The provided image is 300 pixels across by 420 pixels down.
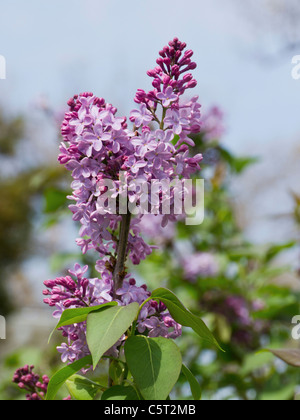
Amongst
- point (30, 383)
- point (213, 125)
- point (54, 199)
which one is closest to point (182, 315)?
point (30, 383)

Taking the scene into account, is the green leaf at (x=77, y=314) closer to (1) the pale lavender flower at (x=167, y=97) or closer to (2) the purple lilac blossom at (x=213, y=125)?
(1) the pale lavender flower at (x=167, y=97)

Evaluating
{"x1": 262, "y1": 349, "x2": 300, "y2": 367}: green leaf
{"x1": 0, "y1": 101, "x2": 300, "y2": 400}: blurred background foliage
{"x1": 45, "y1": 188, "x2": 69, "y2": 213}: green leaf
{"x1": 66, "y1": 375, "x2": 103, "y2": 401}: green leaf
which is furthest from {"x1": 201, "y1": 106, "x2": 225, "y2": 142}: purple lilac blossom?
{"x1": 66, "y1": 375, "x2": 103, "y2": 401}: green leaf

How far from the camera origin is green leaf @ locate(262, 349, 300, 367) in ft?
2.43

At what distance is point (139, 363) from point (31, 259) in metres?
14.0

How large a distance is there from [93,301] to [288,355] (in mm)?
291

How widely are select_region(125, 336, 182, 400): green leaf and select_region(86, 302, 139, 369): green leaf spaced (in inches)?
1.6

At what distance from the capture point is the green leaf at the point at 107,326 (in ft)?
1.82

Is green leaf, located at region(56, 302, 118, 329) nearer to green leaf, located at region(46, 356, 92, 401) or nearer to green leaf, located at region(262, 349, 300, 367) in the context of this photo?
green leaf, located at region(46, 356, 92, 401)

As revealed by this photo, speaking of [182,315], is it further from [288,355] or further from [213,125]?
[213,125]

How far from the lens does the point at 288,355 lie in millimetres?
764

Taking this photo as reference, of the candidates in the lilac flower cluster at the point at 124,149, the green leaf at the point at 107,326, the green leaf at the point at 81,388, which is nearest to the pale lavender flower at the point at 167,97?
the lilac flower cluster at the point at 124,149

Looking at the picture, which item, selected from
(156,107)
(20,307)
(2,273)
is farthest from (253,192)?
(156,107)

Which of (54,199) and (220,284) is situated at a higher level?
(54,199)
